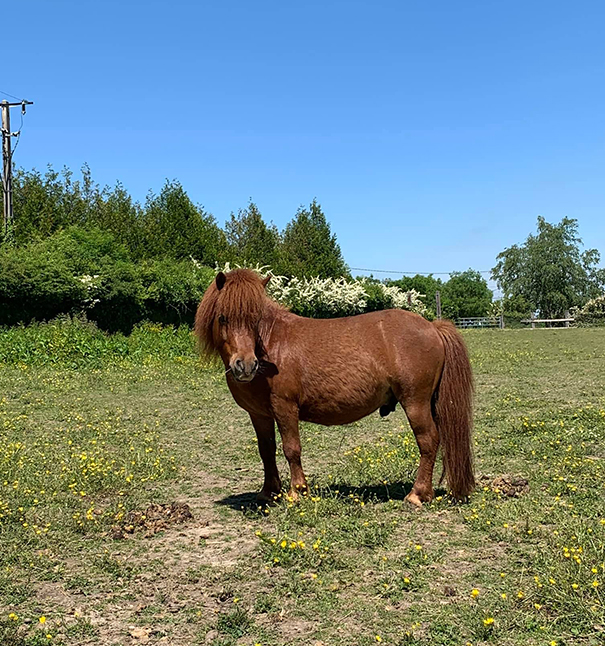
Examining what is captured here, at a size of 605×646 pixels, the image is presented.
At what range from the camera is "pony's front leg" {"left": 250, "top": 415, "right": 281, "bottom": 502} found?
6.53 metres

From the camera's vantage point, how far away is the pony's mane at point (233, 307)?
5793 mm

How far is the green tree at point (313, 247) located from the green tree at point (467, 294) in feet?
179

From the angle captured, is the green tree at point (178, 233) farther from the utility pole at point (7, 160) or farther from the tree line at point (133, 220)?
the utility pole at point (7, 160)

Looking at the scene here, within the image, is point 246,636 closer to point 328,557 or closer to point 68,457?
point 328,557

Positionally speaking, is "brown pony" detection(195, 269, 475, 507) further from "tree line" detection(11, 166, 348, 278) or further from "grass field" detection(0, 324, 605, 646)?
"tree line" detection(11, 166, 348, 278)

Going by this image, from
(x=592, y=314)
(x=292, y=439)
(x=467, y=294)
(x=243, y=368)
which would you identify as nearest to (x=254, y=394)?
(x=292, y=439)

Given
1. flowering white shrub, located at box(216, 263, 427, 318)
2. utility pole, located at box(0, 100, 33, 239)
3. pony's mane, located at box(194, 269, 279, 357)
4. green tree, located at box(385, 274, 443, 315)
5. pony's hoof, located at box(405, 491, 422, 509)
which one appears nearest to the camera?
pony's mane, located at box(194, 269, 279, 357)

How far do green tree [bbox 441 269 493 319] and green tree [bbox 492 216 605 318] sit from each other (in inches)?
645

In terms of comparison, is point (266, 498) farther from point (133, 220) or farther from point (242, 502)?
point (133, 220)

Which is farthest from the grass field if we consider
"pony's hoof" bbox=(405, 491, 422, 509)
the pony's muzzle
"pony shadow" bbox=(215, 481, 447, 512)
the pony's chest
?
the pony's muzzle

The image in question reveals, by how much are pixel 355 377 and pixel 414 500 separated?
1359 mm

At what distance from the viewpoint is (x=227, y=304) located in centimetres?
583

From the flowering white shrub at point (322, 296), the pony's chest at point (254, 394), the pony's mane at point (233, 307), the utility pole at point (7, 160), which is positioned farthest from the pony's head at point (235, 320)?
the flowering white shrub at point (322, 296)

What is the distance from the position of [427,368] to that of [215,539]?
2.64 metres
